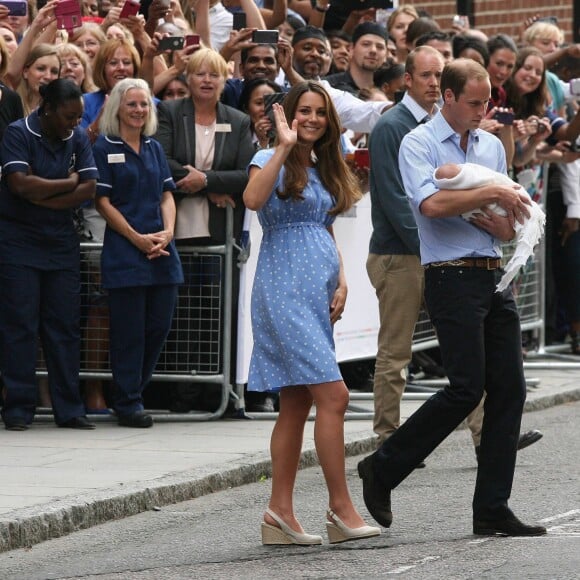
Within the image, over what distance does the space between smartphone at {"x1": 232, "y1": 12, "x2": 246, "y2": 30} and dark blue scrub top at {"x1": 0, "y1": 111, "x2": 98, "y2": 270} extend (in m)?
2.31

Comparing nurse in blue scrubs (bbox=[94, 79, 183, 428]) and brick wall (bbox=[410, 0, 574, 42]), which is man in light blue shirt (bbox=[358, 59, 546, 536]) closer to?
nurse in blue scrubs (bbox=[94, 79, 183, 428])

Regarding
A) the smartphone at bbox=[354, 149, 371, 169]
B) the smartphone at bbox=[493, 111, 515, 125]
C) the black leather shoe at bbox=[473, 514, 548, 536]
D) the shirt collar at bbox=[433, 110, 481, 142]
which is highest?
the smartphone at bbox=[493, 111, 515, 125]

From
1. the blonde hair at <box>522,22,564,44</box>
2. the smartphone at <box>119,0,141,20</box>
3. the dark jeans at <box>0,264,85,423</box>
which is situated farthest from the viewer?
the blonde hair at <box>522,22,564,44</box>

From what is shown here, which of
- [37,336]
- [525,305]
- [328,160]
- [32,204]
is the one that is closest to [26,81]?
[32,204]

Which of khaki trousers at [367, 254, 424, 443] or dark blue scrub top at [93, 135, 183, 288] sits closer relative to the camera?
khaki trousers at [367, 254, 424, 443]

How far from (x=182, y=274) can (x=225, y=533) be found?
3484 millimetres

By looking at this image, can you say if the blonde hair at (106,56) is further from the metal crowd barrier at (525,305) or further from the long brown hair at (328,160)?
the long brown hair at (328,160)

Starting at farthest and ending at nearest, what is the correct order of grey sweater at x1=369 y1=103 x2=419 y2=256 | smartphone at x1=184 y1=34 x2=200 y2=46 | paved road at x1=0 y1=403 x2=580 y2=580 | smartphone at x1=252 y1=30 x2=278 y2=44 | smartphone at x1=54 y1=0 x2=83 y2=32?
smartphone at x1=252 y1=30 x2=278 y2=44
smartphone at x1=184 y1=34 x2=200 y2=46
smartphone at x1=54 y1=0 x2=83 y2=32
grey sweater at x1=369 y1=103 x2=419 y2=256
paved road at x1=0 y1=403 x2=580 y2=580

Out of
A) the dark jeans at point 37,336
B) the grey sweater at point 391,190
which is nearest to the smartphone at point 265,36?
the dark jeans at point 37,336

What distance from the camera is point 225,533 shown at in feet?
24.8

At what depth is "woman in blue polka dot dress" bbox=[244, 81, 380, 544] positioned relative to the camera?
23.4ft

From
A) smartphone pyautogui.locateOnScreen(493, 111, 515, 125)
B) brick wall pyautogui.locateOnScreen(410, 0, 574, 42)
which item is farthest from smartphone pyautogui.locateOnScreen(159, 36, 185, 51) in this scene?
brick wall pyautogui.locateOnScreen(410, 0, 574, 42)

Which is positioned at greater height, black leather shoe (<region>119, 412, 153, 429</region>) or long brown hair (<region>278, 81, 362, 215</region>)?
long brown hair (<region>278, 81, 362, 215</region>)

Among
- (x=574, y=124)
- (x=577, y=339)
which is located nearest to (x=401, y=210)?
(x=574, y=124)
